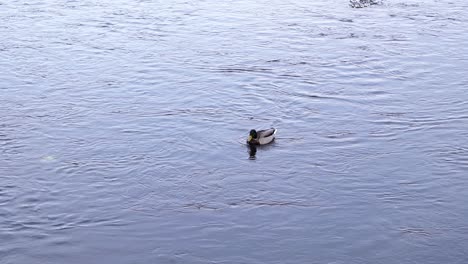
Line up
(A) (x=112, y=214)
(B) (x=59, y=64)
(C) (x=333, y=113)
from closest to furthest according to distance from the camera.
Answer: (A) (x=112, y=214)
(C) (x=333, y=113)
(B) (x=59, y=64)

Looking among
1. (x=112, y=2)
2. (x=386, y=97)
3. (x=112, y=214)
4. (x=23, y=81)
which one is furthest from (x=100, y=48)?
(x=112, y=214)

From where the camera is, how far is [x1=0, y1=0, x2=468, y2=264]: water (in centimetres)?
1411

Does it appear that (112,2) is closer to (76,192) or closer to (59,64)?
(59,64)

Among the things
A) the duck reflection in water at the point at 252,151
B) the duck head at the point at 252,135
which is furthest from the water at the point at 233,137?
the duck head at the point at 252,135

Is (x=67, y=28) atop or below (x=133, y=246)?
atop

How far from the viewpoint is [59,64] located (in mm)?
23625

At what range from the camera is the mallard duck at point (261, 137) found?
1756cm

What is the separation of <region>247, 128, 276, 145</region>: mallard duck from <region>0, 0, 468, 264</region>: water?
178 mm

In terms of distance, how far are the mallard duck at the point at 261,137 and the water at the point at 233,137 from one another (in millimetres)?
178

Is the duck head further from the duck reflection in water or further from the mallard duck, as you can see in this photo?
the duck reflection in water

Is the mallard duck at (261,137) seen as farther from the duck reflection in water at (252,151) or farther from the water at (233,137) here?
the water at (233,137)

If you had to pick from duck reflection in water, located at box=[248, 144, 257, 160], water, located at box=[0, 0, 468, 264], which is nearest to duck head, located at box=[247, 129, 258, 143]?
duck reflection in water, located at box=[248, 144, 257, 160]

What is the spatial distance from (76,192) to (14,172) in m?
1.62

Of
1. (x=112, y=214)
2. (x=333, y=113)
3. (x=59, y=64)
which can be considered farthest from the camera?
(x=59, y=64)
